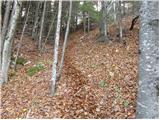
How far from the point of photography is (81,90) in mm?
10992

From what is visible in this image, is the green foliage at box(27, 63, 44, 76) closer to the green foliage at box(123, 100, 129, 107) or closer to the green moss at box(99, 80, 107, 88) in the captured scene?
the green moss at box(99, 80, 107, 88)

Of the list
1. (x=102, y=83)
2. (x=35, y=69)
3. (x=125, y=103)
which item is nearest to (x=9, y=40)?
(x=35, y=69)

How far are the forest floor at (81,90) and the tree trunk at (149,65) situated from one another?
14.1 feet

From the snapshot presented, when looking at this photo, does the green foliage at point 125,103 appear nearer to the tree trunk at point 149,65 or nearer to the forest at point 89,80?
the forest at point 89,80

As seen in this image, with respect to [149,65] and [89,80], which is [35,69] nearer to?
[89,80]

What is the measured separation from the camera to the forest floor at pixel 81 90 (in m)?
9.30

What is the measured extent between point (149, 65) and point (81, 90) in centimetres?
704

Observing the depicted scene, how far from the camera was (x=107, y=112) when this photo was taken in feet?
29.4

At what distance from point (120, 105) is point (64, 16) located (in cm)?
1990

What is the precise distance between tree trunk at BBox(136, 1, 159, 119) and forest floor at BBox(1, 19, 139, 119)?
4.30 meters

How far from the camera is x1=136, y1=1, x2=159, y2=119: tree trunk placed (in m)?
4.05

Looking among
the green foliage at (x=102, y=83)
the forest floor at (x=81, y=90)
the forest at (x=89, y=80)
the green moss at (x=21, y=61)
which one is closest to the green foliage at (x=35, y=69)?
the forest at (x=89, y=80)

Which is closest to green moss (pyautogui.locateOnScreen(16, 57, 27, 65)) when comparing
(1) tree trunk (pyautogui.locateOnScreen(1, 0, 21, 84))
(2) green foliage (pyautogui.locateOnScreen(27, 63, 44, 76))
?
(2) green foliage (pyautogui.locateOnScreen(27, 63, 44, 76))

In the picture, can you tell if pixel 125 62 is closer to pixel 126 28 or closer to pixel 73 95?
pixel 73 95
